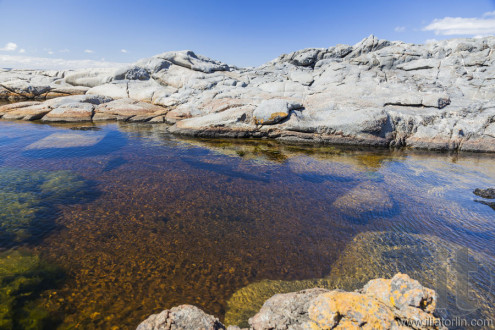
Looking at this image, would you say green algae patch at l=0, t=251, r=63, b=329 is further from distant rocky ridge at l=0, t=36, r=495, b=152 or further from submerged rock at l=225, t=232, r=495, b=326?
distant rocky ridge at l=0, t=36, r=495, b=152

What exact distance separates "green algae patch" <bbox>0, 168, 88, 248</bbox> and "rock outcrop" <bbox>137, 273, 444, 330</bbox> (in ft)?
21.5

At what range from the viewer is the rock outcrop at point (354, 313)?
11.4 feet

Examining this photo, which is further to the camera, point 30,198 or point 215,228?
point 30,198

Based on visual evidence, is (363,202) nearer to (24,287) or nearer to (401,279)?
(401,279)

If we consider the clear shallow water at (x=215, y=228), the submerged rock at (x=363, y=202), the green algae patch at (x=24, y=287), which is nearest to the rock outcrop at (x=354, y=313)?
the clear shallow water at (x=215, y=228)

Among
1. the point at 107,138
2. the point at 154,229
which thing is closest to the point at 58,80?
the point at 107,138

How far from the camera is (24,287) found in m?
5.38

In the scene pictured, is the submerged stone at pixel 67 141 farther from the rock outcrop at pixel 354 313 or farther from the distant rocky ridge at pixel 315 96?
the rock outcrop at pixel 354 313

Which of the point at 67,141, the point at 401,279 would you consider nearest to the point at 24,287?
the point at 401,279

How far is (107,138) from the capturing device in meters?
19.4

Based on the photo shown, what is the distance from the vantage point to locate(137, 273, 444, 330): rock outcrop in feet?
11.4

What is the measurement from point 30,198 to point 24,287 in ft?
17.8

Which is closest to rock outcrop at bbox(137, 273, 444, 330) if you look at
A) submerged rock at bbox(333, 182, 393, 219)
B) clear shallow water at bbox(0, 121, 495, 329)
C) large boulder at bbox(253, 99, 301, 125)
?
clear shallow water at bbox(0, 121, 495, 329)

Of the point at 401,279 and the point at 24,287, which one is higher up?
the point at 401,279
